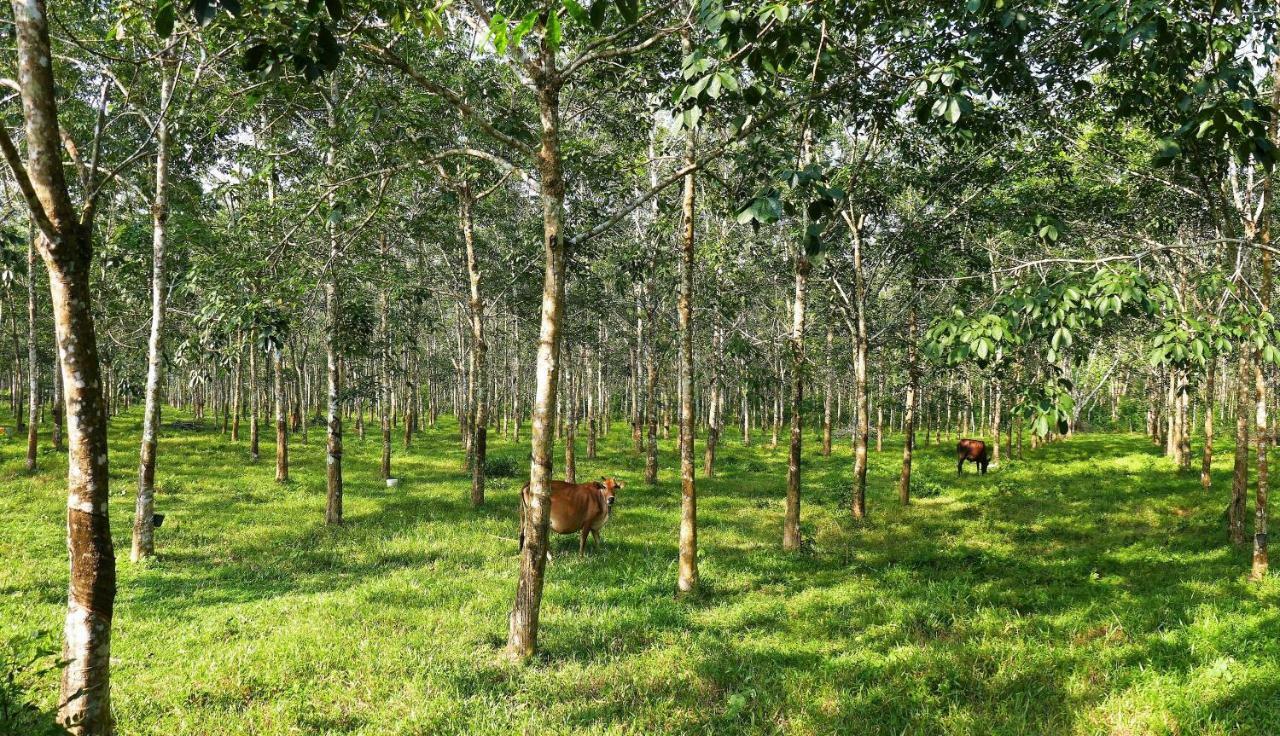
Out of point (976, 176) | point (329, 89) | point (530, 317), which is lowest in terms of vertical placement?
point (530, 317)

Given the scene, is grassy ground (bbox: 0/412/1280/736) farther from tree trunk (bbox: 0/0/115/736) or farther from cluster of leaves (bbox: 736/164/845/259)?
cluster of leaves (bbox: 736/164/845/259)

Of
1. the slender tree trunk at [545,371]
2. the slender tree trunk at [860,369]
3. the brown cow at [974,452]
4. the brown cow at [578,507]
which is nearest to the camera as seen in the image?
the slender tree trunk at [545,371]

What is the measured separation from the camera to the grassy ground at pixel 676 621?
6539 mm

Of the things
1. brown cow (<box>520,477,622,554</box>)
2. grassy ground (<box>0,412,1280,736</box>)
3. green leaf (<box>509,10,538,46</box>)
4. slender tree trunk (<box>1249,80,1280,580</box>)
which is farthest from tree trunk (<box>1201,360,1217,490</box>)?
green leaf (<box>509,10,538,46</box>)

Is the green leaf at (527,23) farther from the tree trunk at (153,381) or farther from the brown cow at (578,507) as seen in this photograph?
the tree trunk at (153,381)

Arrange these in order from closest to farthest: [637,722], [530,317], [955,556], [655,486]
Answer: [637,722] → [955,556] → [655,486] → [530,317]

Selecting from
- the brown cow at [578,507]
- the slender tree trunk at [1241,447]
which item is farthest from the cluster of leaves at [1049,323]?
the slender tree trunk at [1241,447]

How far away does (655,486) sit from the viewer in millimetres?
21750

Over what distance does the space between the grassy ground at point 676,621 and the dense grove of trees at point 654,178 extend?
3.93 feet

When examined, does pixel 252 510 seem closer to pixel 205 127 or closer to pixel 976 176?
pixel 205 127

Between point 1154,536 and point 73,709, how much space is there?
19245 millimetres

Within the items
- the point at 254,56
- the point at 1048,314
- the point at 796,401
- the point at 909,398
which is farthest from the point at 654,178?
the point at 254,56

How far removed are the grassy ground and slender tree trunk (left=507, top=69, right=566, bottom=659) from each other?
30.2 inches

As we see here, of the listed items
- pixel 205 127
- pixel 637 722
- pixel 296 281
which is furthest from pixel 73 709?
pixel 205 127
